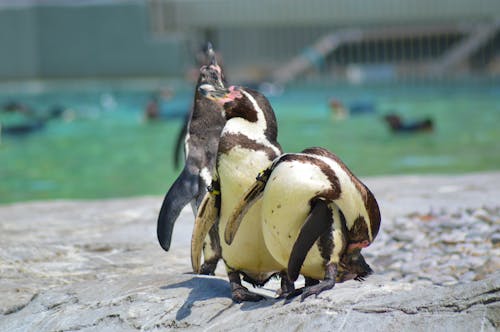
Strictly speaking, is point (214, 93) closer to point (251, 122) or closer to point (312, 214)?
point (251, 122)

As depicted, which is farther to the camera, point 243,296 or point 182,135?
point 182,135

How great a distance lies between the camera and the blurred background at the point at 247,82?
12178 mm

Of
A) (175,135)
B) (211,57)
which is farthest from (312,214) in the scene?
(175,135)

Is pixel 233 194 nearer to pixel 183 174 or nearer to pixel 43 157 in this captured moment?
pixel 183 174

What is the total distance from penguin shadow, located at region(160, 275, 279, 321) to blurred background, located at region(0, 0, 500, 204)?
6683 millimetres

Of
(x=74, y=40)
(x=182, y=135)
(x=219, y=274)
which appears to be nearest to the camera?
(x=219, y=274)

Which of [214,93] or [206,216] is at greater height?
[214,93]

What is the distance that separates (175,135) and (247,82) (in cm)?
726

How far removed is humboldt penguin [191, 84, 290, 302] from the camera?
9.96 feet

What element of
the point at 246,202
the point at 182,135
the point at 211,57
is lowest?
the point at 182,135

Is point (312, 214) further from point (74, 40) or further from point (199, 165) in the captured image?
point (74, 40)

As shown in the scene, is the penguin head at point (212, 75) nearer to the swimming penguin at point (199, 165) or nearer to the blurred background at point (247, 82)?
the swimming penguin at point (199, 165)

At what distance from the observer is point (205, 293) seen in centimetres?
310

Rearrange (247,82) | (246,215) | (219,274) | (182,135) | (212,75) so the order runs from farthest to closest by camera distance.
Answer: (247,82)
(182,135)
(219,274)
(212,75)
(246,215)
